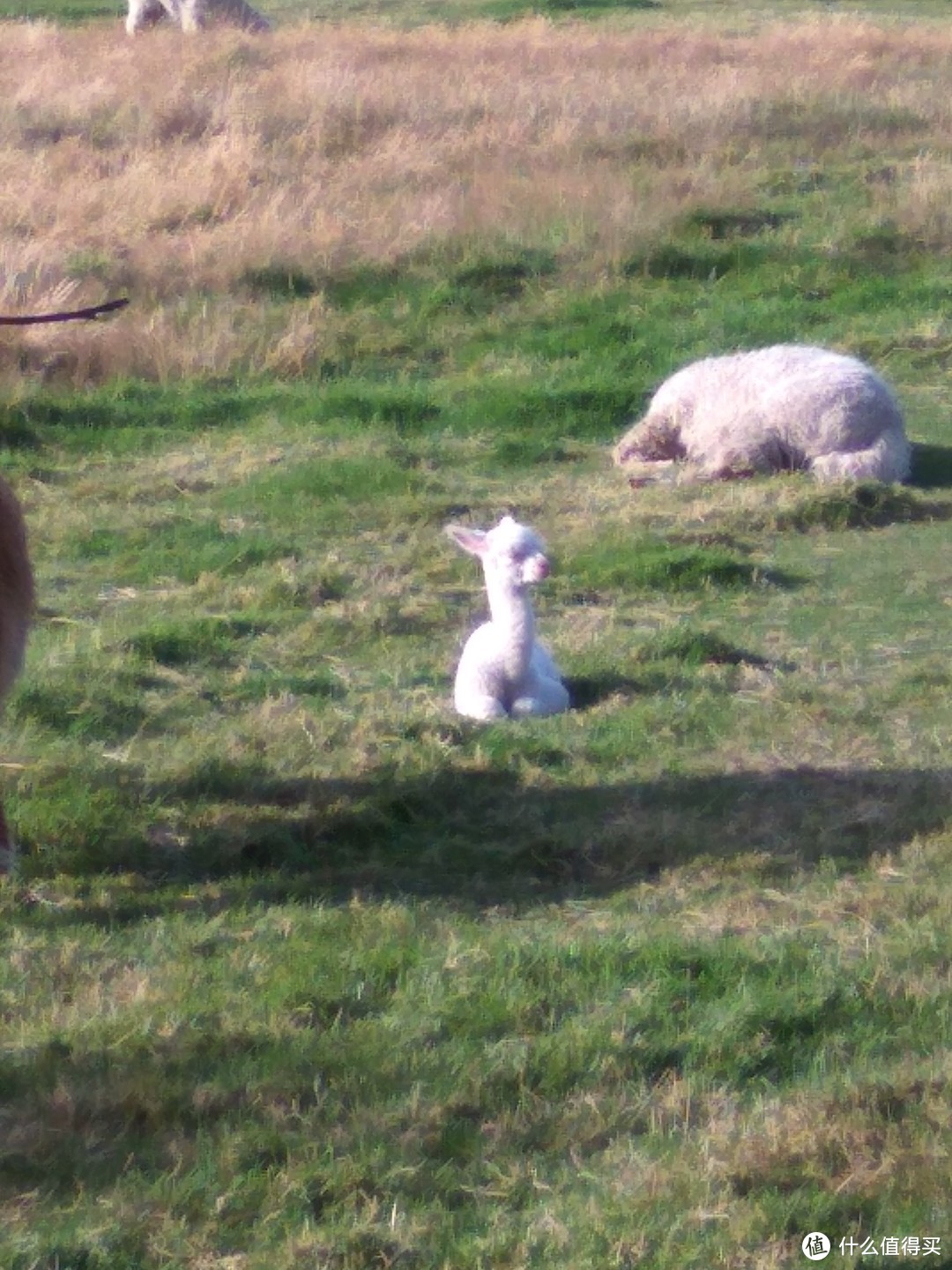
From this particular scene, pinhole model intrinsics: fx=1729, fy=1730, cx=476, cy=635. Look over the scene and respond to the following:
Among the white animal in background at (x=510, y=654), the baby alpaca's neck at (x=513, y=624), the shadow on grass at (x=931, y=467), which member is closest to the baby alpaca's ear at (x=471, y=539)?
the white animal in background at (x=510, y=654)

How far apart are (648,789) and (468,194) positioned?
927 cm

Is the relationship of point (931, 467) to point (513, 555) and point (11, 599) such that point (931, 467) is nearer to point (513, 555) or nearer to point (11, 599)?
point (513, 555)

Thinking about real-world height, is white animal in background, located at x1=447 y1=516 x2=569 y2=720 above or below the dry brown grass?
below

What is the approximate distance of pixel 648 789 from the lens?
564 centimetres

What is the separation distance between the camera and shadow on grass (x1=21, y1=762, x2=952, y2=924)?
5.07 meters

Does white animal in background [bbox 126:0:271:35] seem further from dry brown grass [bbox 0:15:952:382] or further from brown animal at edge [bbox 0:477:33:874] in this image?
brown animal at edge [bbox 0:477:33:874]

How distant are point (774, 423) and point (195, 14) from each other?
18.0 metres

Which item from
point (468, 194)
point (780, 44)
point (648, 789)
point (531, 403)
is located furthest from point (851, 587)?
point (780, 44)

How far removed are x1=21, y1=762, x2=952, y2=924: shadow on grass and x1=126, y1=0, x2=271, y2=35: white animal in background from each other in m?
20.4

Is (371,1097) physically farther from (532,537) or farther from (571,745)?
(532,537)

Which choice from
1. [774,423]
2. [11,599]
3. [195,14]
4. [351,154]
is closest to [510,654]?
[11,599]

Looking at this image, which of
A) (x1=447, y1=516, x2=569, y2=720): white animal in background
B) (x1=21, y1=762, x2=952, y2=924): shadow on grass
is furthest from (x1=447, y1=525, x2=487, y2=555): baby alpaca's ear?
(x1=21, y1=762, x2=952, y2=924): shadow on grass

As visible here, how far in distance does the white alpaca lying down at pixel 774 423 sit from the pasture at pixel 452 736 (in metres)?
0.32

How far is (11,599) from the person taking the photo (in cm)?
490
